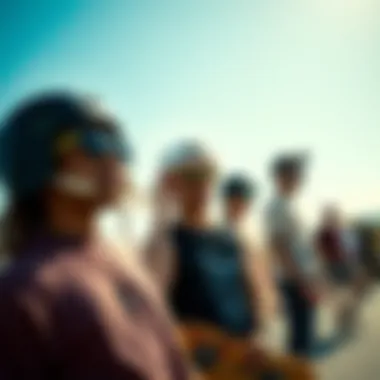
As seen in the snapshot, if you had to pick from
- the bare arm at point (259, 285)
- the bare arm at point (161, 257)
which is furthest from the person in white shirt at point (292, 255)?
the bare arm at point (161, 257)

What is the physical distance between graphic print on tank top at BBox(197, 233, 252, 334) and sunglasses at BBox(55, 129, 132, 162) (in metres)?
0.60

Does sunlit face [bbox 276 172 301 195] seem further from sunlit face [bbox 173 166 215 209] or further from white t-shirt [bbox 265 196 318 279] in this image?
sunlit face [bbox 173 166 215 209]

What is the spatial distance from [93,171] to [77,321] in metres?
0.23

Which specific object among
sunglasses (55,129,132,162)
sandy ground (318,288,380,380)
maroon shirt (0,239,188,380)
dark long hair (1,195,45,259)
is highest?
sunglasses (55,129,132,162)

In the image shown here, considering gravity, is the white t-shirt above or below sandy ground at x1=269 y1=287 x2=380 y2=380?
above

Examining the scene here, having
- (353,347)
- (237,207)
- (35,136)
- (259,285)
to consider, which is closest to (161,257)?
(259,285)

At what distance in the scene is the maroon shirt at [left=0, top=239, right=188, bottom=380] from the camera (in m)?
1.04

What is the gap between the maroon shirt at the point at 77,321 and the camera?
1044 millimetres

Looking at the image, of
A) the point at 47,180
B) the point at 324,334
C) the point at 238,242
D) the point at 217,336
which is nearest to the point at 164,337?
the point at 47,180

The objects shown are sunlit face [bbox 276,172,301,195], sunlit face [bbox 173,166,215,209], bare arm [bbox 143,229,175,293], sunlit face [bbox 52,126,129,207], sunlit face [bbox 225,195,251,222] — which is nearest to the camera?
sunlit face [bbox 52,126,129,207]

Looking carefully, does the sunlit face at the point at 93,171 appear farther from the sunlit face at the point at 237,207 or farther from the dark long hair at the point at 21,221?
the sunlit face at the point at 237,207

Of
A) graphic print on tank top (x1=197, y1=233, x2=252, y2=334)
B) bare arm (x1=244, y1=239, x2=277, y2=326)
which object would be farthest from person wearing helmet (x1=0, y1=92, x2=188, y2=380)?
bare arm (x1=244, y1=239, x2=277, y2=326)

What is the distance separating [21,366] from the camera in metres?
1.04

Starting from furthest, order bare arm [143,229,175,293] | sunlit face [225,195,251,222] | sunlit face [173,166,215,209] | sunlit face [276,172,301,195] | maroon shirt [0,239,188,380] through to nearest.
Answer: sunlit face [276,172,301,195] < sunlit face [225,195,251,222] < sunlit face [173,166,215,209] < bare arm [143,229,175,293] < maroon shirt [0,239,188,380]
